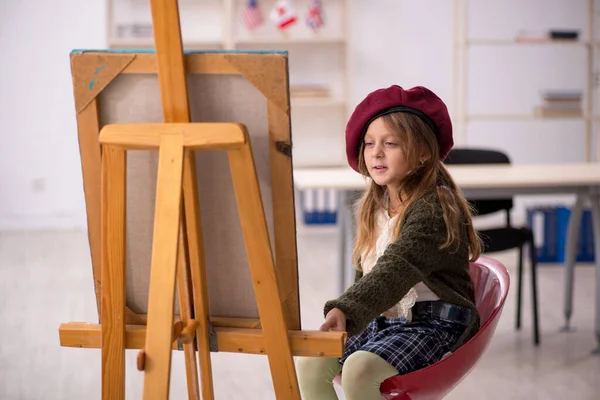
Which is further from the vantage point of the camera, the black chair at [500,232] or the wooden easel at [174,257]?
the black chair at [500,232]

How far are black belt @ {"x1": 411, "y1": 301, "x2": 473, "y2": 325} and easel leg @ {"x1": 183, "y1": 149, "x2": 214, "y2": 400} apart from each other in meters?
0.48

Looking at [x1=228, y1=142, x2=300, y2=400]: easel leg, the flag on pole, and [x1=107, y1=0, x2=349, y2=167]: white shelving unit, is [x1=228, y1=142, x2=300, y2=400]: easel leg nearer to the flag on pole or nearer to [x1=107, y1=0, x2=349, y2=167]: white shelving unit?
[x1=107, y1=0, x2=349, y2=167]: white shelving unit

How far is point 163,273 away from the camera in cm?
133

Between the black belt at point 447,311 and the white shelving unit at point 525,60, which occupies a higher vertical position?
the white shelving unit at point 525,60

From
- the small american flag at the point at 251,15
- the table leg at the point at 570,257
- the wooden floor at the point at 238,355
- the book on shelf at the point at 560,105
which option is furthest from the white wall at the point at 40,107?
the table leg at the point at 570,257

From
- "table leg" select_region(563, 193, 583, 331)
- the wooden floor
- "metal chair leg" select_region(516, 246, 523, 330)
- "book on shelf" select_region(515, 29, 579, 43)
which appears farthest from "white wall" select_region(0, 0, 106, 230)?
"table leg" select_region(563, 193, 583, 331)

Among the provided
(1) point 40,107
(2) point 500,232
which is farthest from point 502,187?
(1) point 40,107

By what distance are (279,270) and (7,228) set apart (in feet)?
17.4

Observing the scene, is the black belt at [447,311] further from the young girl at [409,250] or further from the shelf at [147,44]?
the shelf at [147,44]

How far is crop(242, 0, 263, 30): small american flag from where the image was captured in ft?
20.0

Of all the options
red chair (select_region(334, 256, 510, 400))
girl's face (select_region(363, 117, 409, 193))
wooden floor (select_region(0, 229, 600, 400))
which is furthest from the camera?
wooden floor (select_region(0, 229, 600, 400))

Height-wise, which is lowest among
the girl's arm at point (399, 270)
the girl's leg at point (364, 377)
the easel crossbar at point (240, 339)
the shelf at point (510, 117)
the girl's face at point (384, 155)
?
the girl's leg at point (364, 377)

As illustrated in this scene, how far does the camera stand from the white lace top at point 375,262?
1712 millimetres

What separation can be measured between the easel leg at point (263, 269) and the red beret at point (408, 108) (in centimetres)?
42
